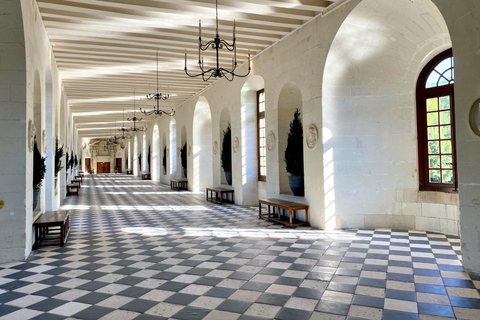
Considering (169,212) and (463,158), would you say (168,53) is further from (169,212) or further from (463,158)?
(463,158)

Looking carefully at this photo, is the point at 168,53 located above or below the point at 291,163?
above

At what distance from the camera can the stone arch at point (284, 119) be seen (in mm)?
7688

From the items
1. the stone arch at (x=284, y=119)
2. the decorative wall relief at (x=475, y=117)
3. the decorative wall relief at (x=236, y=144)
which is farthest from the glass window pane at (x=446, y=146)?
the decorative wall relief at (x=236, y=144)

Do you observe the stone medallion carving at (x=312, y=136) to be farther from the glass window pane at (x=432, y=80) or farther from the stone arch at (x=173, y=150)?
the stone arch at (x=173, y=150)

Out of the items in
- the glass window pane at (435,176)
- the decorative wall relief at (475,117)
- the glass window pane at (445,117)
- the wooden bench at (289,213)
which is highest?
the glass window pane at (445,117)

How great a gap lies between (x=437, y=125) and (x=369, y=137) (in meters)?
1.09

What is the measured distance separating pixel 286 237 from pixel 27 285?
11.7 ft

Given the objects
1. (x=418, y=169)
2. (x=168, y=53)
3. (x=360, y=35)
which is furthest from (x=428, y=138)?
(x=168, y=53)

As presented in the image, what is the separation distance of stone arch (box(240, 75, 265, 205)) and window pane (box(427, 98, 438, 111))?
447cm

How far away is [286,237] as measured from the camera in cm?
565

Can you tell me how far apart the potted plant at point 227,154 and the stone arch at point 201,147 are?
301 centimetres

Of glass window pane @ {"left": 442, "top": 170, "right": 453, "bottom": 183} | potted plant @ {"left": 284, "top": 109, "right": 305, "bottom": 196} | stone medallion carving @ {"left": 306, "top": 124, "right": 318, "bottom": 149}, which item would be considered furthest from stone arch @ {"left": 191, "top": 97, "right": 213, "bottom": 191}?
glass window pane @ {"left": 442, "top": 170, "right": 453, "bottom": 183}

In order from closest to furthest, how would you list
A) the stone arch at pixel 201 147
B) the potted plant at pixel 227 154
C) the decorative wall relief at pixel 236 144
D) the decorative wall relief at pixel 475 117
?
the decorative wall relief at pixel 475 117 → the decorative wall relief at pixel 236 144 → the potted plant at pixel 227 154 → the stone arch at pixel 201 147

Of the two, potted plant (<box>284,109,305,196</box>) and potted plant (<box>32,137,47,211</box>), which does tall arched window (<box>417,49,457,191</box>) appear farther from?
potted plant (<box>32,137,47,211</box>)
